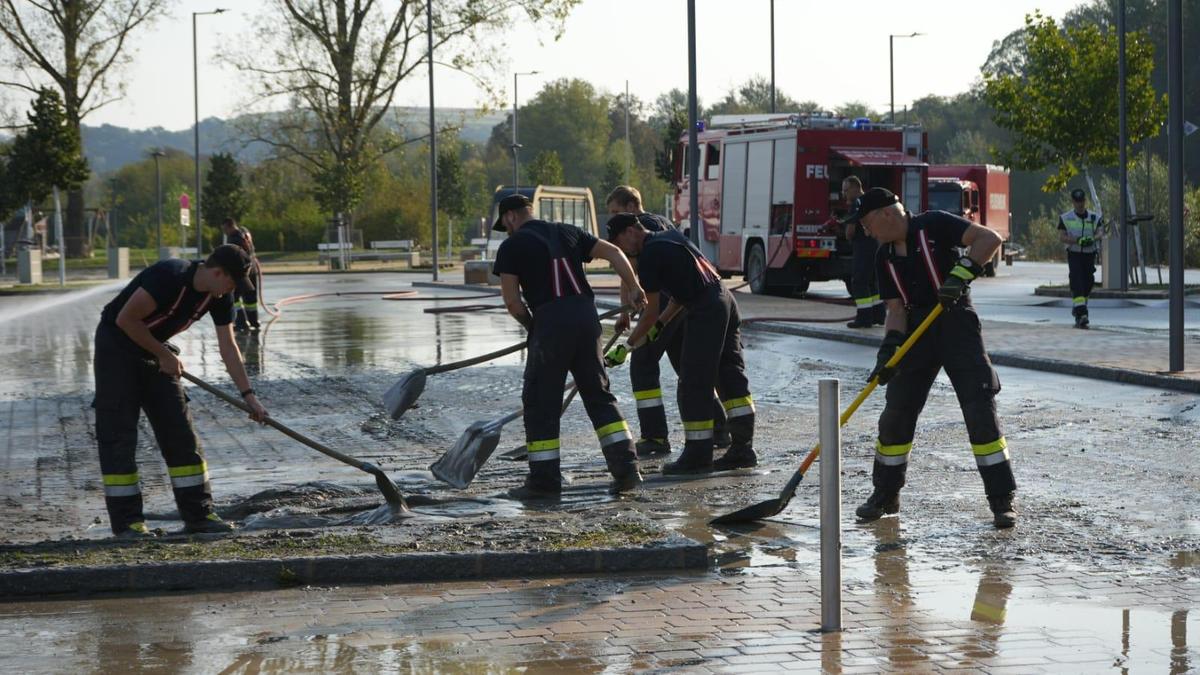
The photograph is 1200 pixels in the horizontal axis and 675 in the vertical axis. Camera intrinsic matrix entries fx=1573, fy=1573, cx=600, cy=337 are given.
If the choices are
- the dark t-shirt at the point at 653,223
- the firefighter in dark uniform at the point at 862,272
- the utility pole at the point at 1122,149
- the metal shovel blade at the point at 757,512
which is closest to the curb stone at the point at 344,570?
the metal shovel blade at the point at 757,512

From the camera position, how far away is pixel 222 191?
57500mm

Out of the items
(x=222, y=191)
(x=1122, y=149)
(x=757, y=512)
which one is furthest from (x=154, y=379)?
(x=222, y=191)

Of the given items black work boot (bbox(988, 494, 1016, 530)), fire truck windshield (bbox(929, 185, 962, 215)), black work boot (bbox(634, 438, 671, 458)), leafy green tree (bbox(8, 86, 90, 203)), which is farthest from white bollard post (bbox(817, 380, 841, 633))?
leafy green tree (bbox(8, 86, 90, 203))

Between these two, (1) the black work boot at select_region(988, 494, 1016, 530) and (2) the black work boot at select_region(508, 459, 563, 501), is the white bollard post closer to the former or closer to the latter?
(1) the black work boot at select_region(988, 494, 1016, 530)

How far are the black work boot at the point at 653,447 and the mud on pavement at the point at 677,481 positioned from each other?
29 cm

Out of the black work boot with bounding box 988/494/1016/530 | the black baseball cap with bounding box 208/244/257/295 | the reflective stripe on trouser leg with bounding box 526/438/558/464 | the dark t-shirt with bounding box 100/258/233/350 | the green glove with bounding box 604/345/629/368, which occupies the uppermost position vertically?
the black baseball cap with bounding box 208/244/257/295

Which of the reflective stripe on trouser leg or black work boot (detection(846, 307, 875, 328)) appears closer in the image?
the reflective stripe on trouser leg

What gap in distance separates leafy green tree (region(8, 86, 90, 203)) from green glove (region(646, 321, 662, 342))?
1315 inches

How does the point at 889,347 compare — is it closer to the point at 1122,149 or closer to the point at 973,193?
the point at 1122,149

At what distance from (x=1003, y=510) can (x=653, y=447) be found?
10.4ft

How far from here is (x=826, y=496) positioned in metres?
5.39

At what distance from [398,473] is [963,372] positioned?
3.37 meters

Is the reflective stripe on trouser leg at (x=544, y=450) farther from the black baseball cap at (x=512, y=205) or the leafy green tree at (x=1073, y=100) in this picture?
the leafy green tree at (x=1073, y=100)

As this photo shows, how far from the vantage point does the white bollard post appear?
17.4 feet
